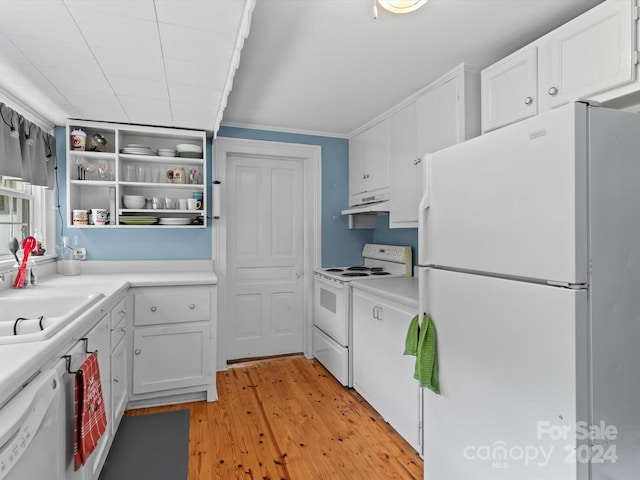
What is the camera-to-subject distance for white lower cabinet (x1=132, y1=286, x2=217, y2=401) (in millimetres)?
2488

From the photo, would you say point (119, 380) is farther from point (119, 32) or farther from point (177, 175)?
point (119, 32)

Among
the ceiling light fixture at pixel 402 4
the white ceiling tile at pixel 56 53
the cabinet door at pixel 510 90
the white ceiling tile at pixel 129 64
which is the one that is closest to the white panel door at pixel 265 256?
the white ceiling tile at pixel 129 64

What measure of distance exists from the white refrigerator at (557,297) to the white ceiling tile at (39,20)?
1.73 m

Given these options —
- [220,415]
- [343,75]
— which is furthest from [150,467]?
[343,75]

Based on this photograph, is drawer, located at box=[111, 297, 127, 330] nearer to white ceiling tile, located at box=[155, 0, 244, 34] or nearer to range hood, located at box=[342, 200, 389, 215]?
white ceiling tile, located at box=[155, 0, 244, 34]

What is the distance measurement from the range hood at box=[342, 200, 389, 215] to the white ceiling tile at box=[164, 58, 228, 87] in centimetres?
158

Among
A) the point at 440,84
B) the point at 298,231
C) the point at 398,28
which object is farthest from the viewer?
the point at 298,231

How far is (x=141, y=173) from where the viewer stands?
291cm

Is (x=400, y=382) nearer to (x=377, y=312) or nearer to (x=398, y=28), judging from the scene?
(x=377, y=312)

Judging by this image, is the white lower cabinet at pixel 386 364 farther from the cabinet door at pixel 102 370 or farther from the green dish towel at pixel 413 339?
the cabinet door at pixel 102 370

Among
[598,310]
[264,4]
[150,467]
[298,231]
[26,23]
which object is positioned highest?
[264,4]

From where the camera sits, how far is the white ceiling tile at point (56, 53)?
159cm

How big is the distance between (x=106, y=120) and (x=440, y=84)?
2450mm

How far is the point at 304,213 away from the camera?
3652mm
